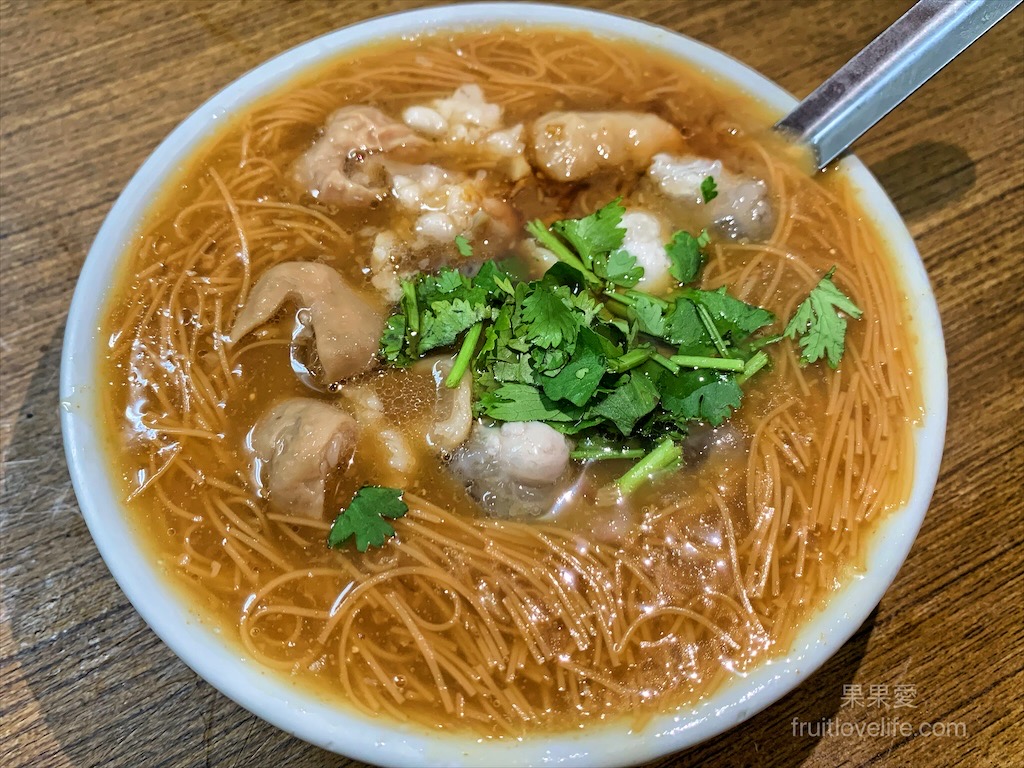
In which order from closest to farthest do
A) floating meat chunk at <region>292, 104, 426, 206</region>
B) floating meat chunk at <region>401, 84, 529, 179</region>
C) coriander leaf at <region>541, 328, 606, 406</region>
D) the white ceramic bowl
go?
1. the white ceramic bowl
2. coriander leaf at <region>541, 328, 606, 406</region>
3. floating meat chunk at <region>292, 104, 426, 206</region>
4. floating meat chunk at <region>401, 84, 529, 179</region>

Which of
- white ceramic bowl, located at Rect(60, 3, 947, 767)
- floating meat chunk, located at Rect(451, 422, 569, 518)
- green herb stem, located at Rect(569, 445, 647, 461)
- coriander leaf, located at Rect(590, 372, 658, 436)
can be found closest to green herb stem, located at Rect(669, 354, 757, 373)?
coriander leaf, located at Rect(590, 372, 658, 436)

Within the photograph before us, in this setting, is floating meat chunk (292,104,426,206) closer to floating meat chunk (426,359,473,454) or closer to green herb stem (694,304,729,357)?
floating meat chunk (426,359,473,454)

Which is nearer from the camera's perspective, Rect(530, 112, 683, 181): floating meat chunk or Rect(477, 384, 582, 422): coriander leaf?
Answer: Rect(477, 384, 582, 422): coriander leaf

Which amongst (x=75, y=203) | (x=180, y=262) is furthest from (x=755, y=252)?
(x=75, y=203)

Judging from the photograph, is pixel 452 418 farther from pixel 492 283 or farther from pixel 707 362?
pixel 707 362

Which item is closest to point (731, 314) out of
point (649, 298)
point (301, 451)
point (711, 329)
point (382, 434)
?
point (711, 329)

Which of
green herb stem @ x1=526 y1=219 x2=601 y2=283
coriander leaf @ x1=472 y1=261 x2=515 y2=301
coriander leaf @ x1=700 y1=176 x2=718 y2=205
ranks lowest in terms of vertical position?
coriander leaf @ x1=472 y1=261 x2=515 y2=301
